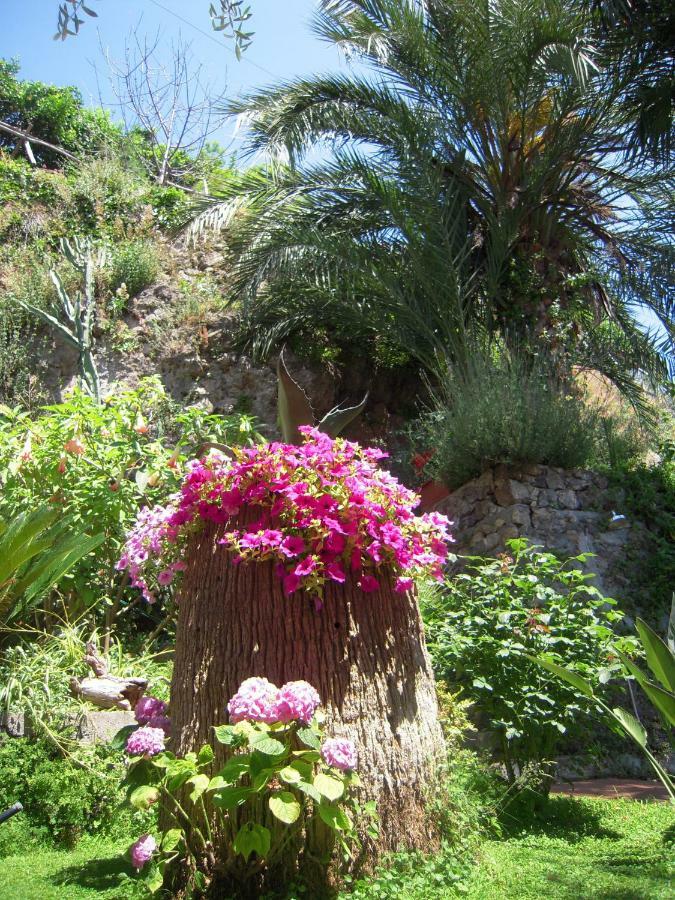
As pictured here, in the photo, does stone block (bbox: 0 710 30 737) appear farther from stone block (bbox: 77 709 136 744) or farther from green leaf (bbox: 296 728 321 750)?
green leaf (bbox: 296 728 321 750)

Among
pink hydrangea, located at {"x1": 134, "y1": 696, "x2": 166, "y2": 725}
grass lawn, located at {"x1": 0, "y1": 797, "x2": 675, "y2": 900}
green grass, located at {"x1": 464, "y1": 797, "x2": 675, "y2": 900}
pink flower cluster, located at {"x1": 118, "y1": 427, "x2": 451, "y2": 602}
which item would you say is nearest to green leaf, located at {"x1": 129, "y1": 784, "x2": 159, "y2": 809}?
grass lawn, located at {"x1": 0, "y1": 797, "x2": 675, "y2": 900}

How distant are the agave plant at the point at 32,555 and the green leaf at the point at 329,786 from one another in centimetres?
224

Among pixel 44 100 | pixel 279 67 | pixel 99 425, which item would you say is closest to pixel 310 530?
pixel 99 425

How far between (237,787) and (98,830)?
141cm

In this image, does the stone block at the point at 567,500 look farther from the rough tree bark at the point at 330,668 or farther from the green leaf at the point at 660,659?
the rough tree bark at the point at 330,668

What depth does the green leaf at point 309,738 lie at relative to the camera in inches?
86.6

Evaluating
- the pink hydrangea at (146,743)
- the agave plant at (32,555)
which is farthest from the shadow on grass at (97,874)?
the agave plant at (32,555)

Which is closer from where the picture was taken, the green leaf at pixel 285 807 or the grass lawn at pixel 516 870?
the green leaf at pixel 285 807

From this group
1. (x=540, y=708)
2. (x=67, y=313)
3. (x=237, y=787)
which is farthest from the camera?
(x=67, y=313)

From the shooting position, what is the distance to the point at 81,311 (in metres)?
9.30

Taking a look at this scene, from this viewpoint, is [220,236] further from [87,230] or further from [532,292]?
[532,292]

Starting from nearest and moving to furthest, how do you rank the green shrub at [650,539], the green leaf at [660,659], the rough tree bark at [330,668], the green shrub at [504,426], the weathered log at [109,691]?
the rough tree bark at [330,668] → the green leaf at [660,659] → the weathered log at [109,691] → the green shrub at [650,539] → the green shrub at [504,426]

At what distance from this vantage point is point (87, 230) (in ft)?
35.4

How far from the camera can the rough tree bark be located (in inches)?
100
